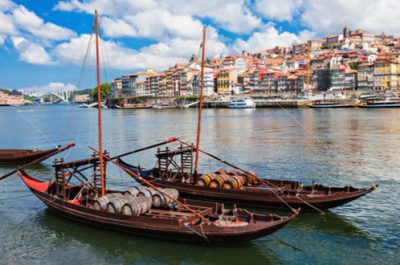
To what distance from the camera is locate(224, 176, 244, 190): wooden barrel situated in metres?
19.9

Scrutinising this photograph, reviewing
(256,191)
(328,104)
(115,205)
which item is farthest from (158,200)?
(328,104)

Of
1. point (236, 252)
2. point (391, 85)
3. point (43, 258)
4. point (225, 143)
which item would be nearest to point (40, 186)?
point (43, 258)

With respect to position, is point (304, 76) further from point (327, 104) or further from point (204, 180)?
point (204, 180)

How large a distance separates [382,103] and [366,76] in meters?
21.4

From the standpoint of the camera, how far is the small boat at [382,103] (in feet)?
364

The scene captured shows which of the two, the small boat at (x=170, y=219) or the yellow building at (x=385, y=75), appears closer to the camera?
the small boat at (x=170, y=219)

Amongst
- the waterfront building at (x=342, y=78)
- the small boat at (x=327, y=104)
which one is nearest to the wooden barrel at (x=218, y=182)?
the small boat at (x=327, y=104)

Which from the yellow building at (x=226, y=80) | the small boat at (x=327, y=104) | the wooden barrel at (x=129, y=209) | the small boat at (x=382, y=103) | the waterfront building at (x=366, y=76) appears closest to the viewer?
the wooden barrel at (x=129, y=209)

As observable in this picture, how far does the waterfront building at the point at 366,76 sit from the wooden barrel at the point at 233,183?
122 metres

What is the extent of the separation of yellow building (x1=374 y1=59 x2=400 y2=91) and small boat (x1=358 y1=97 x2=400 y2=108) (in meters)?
14.2

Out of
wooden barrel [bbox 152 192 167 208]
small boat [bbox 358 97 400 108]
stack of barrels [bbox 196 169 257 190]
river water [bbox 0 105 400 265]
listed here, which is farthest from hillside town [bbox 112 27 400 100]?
wooden barrel [bbox 152 192 167 208]

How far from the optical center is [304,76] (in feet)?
477

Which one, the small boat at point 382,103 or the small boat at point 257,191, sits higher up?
the small boat at point 382,103

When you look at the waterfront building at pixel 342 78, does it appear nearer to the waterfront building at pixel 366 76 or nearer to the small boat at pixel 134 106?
the waterfront building at pixel 366 76
